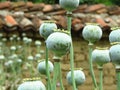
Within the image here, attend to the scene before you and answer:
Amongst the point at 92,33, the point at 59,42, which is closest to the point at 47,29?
the point at 92,33

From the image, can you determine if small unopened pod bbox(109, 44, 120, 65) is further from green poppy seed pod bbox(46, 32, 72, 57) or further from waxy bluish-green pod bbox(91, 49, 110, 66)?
waxy bluish-green pod bbox(91, 49, 110, 66)

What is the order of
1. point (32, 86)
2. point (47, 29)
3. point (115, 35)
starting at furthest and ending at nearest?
1. point (47, 29)
2. point (115, 35)
3. point (32, 86)

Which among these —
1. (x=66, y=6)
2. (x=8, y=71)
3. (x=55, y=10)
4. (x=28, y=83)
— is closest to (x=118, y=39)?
(x=66, y=6)

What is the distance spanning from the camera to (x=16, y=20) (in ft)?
19.0

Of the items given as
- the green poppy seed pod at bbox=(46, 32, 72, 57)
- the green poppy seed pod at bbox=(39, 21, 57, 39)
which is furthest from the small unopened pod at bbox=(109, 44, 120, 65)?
the green poppy seed pod at bbox=(39, 21, 57, 39)

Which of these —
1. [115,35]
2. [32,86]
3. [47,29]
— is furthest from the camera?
[47,29]

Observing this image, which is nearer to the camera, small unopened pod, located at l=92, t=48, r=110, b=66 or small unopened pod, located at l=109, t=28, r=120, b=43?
small unopened pod, located at l=109, t=28, r=120, b=43

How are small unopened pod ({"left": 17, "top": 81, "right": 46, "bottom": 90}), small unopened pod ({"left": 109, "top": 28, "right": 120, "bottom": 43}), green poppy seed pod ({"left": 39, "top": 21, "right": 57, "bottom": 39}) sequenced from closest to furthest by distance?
small unopened pod ({"left": 17, "top": 81, "right": 46, "bottom": 90}), small unopened pod ({"left": 109, "top": 28, "right": 120, "bottom": 43}), green poppy seed pod ({"left": 39, "top": 21, "right": 57, "bottom": 39})

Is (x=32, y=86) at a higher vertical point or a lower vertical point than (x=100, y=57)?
lower

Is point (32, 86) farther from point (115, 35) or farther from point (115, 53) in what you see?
point (115, 35)

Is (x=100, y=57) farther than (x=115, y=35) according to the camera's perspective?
Yes

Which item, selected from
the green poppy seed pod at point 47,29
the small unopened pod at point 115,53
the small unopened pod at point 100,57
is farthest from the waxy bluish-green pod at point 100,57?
the small unopened pod at point 115,53

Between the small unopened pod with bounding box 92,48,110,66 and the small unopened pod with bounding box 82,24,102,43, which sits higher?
the small unopened pod with bounding box 82,24,102,43

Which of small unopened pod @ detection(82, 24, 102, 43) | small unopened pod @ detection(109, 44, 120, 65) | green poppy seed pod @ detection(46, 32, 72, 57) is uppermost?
small unopened pod @ detection(82, 24, 102, 43)
